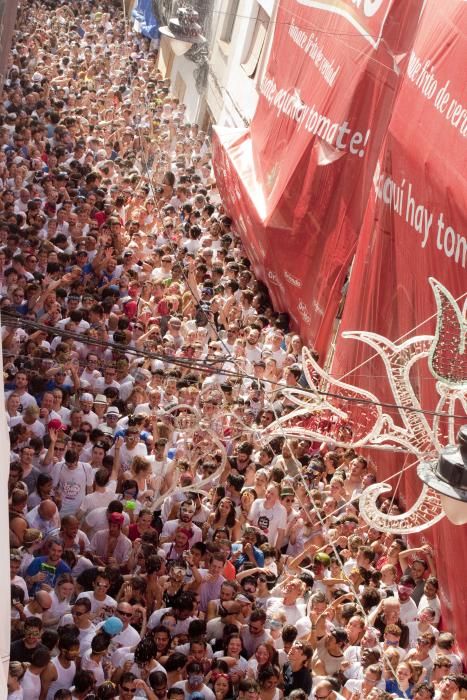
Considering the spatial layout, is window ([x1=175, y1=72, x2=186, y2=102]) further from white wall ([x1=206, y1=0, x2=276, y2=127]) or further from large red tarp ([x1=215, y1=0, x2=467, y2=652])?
large red tarp ([x1=215, y1=0, x2=467, y2=652])

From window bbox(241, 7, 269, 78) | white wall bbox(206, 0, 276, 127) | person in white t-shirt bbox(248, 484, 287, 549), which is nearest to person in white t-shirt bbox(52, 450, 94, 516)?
person in white t-shirt bbox(248, 484, 287, 549)

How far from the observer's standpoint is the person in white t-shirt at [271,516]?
10.4 metres

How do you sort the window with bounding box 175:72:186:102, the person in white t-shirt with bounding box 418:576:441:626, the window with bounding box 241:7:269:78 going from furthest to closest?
1. the window with bounding box 175:72:186:102
2. the window with bounding box 241:7:269:78
3. the person in white t-shirt with bounding box 418:576:441:626

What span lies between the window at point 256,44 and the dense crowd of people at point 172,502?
16.1 feet

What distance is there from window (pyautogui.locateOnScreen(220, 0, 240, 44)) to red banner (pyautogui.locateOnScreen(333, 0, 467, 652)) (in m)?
8.63

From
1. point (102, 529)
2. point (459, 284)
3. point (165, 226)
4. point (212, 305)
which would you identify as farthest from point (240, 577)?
point (165, 226)

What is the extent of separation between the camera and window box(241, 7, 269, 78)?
20312mm

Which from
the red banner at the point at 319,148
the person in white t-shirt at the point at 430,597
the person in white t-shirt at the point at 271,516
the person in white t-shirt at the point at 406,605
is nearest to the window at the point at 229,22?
the red banner at the point at 319,148

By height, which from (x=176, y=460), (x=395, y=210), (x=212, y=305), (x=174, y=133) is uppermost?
(x=395, y=210)

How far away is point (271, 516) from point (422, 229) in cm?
308

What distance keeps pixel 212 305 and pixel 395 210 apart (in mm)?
2665

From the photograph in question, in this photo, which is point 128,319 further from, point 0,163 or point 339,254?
point 0,163

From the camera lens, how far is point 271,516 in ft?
34.1

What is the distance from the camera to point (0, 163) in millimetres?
16594
